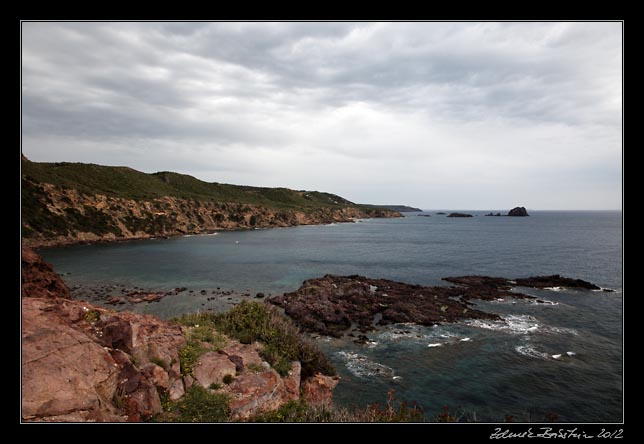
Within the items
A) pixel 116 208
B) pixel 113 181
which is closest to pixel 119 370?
pixel 116 208

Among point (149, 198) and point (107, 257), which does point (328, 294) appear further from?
point (149, 198)

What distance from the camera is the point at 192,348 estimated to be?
14.3 metres

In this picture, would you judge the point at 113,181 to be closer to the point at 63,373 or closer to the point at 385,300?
the point at 385,300

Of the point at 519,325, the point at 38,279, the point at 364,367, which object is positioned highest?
the point at 38,279

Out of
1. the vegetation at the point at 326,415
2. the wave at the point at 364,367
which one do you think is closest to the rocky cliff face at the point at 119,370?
the vegetation at the point at 326,415

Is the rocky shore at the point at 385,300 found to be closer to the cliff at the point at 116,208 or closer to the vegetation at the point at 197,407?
the vegetation at the point at 197,407

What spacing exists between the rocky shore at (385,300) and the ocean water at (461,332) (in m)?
2.27

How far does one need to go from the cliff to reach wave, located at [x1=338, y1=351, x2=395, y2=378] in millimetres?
83021

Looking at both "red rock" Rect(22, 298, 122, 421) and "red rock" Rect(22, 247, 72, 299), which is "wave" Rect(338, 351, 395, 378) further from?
"red rock" Rect(22, 247, 72, 299)

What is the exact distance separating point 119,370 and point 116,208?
105606 millimetres

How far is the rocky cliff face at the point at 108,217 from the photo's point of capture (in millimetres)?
78062

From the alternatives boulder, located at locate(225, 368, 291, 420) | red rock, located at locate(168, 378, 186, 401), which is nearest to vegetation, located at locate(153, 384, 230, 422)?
red rock, located at locate(168, 378, 186, 401)

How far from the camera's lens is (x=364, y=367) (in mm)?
22547

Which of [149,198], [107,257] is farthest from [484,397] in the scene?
[149,198]
